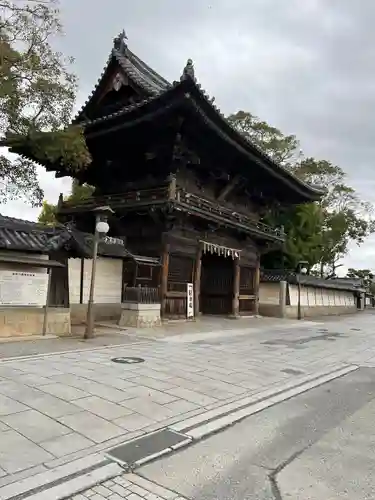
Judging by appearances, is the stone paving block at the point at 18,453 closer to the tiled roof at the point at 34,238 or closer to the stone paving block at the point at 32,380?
the stone paving block at the point at 32,380

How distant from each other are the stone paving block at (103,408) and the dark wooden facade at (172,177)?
9612 millimetres

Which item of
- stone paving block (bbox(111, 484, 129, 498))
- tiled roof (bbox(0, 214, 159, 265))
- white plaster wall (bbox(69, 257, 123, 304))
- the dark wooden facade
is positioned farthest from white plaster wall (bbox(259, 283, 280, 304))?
stone paving block (bbox(111, 484, 129, 498))

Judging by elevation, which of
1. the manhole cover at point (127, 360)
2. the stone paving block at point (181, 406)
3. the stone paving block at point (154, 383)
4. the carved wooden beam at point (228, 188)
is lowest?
the stone paving block at point (181, 406)

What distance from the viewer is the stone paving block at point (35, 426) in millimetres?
4246

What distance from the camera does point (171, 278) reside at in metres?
16.5

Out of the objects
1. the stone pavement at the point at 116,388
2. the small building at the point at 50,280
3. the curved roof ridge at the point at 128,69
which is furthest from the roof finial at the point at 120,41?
the stone pavement at the point at 116,388

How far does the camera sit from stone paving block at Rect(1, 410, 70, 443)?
425 centimetres

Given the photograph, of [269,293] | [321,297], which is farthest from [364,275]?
[269,293]

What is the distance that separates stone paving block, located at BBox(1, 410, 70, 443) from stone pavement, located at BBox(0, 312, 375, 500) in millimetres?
10

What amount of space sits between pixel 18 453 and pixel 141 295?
408 inches

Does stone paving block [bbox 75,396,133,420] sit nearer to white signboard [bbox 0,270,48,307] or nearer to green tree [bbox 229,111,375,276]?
white signboard [bbox 0,270,48,307]

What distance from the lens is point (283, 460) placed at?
4.08 meters

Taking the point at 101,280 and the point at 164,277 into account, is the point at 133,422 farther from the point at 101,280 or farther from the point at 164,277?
the point at 164,277

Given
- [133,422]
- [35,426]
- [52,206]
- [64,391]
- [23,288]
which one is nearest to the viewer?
[35,426]
